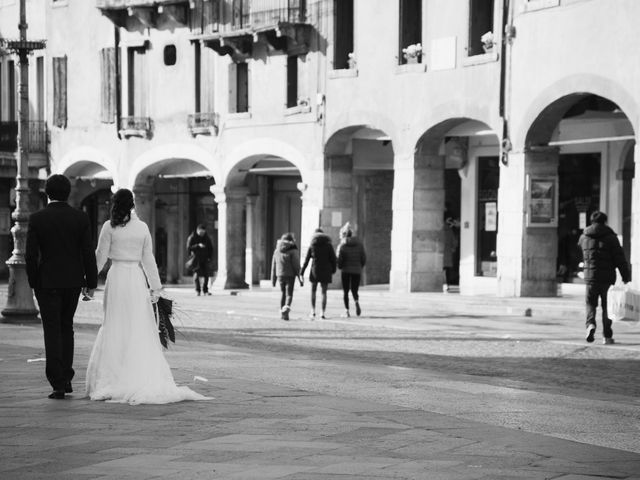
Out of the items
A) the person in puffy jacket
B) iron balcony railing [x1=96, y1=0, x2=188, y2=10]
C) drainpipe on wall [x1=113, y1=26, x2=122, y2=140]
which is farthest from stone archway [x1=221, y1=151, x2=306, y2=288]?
the person in puffy jacket

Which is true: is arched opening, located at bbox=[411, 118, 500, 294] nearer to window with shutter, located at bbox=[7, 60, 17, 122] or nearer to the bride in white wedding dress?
window with shutter, located at bbox=[7, 60, 17, 122]

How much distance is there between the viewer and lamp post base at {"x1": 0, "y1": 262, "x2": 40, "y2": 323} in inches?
824

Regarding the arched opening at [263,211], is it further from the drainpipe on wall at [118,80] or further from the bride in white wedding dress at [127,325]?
the bride in white wedding dress at [127,325]

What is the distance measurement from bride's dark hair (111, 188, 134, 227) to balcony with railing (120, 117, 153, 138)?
92.3 ft

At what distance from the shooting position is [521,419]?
33.7 ft

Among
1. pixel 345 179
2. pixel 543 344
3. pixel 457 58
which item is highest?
pixel 457 58

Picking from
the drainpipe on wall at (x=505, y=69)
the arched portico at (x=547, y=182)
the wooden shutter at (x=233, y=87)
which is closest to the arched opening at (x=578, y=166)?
the arched portico at (x=547, y=182)

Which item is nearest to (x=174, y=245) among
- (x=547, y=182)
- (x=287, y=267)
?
(x=547, y=182)

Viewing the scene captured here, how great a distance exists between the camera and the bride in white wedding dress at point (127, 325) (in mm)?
10883

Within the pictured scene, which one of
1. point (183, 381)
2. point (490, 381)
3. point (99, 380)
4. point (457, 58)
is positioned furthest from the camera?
point (457, 58)

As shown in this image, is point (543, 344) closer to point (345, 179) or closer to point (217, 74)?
point (345, 179)

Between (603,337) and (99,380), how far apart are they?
10.3 metres

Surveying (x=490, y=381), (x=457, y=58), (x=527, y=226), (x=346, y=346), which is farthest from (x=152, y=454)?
(x=457, y=58)

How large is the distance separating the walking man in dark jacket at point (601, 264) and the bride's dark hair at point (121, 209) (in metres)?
9.21
